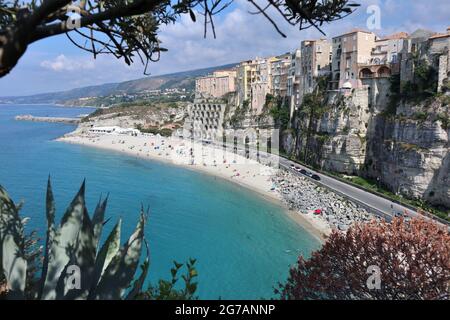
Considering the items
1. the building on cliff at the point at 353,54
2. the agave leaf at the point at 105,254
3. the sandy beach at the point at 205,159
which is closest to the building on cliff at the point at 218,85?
the sandy beach at the point at 205,159

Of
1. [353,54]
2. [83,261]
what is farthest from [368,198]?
[83,261]

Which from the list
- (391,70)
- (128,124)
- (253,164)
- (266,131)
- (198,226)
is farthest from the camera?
(128,124)

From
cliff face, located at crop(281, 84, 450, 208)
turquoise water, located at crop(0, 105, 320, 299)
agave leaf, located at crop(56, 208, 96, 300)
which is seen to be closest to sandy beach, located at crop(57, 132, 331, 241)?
turquoise water, located at crop(0, 105, 320, 299)

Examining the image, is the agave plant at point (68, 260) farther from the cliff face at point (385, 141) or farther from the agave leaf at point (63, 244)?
the cliff face at point (385, 141)

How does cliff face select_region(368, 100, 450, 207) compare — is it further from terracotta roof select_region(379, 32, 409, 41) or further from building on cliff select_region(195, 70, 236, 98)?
building on cliff select_region(195, 70, 236, 98)

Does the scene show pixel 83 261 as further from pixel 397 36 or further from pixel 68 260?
pixel 397 36

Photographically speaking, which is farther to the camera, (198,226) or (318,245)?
(198,226)
